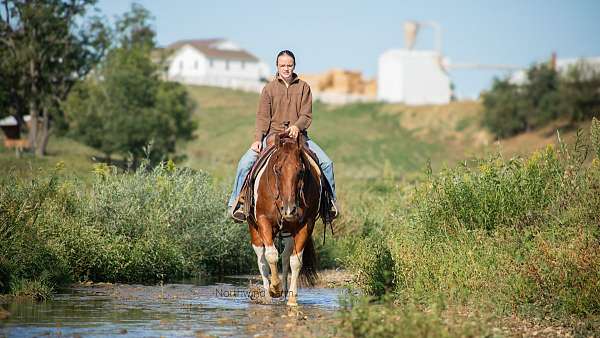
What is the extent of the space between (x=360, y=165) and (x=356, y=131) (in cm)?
1608

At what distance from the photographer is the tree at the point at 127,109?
5766cm

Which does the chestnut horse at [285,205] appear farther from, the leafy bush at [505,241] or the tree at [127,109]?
the tree at [127,109]

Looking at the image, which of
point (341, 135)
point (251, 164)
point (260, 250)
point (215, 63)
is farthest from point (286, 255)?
point (215, 63)

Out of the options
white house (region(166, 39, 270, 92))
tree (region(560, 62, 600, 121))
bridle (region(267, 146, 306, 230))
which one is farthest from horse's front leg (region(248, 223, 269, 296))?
white house (region(166, 39, 270, 92))

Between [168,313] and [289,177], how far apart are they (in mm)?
2353

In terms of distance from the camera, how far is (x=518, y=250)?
13.9 m

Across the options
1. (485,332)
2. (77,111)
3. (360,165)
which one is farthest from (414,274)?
(360,165)

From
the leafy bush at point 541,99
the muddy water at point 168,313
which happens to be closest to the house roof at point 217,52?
the leafy bush at point 541,99

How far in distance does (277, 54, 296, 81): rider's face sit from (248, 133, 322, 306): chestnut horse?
98 cm

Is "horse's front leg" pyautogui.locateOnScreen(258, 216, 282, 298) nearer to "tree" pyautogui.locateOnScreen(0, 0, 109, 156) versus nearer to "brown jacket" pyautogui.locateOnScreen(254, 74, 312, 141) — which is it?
"brown jacket" pyautogui.locateOnScreen(254, 74, 312, 141)

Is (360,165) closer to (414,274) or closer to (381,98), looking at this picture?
(381,98)

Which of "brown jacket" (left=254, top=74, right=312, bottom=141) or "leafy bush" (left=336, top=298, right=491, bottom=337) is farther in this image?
"brown jacket" (left=254, top=74, right=312, bottom=141)

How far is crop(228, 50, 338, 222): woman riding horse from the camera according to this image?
15.2 meters

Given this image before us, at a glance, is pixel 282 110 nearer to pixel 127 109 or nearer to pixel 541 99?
pixel 127 109
